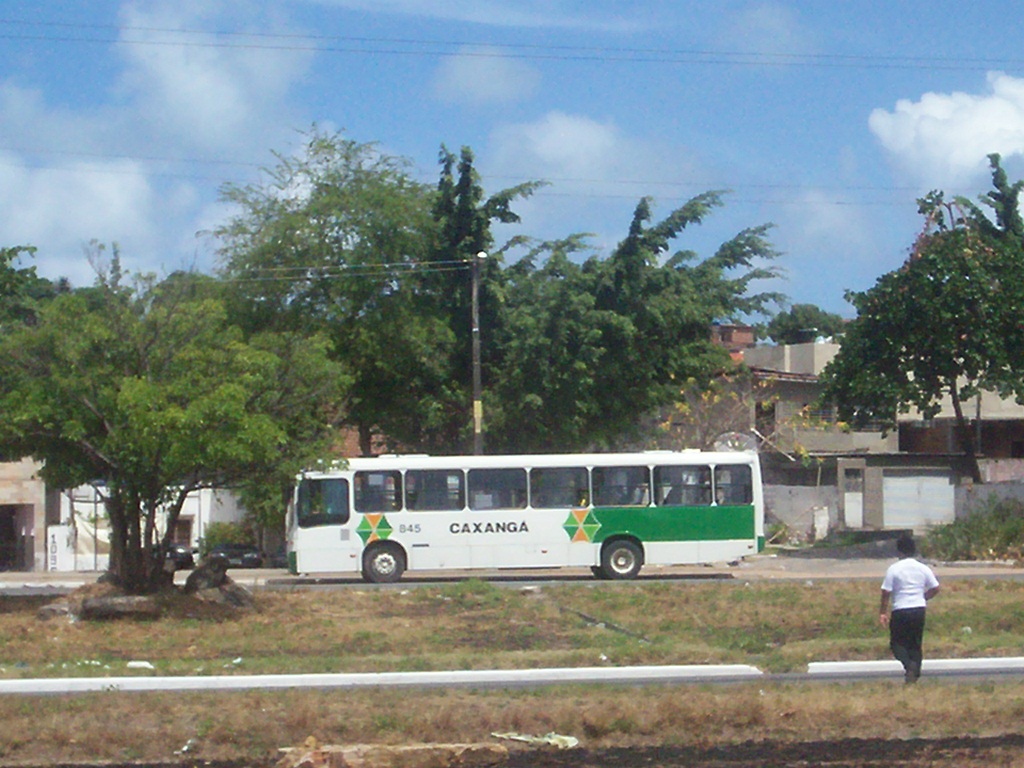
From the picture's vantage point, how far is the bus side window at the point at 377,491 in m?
27.1

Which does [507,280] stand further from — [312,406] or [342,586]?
[312,406]

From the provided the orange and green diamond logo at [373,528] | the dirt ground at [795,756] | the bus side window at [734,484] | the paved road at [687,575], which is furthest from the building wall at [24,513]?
the dirt ground at [795,756]

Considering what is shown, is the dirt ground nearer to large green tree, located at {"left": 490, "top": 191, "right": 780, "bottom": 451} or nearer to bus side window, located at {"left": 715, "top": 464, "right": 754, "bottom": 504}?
bus side window, located at {"left": 715, "top": 464, "right": 754, "bottom": 504}

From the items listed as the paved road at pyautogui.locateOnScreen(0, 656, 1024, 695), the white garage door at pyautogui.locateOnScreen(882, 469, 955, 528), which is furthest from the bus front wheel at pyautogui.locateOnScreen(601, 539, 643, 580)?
the white garage door at pyautogui.locateOnScreen(882, 469, 955, 528)

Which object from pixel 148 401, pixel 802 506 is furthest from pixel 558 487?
pixel 802 506

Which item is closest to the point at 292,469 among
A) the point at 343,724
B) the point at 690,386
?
the point at 343,724

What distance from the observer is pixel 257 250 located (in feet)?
120

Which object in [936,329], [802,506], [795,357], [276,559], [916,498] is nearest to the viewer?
[936,329]

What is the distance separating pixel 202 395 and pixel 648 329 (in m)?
19.2

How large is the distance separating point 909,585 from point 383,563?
1671 cm

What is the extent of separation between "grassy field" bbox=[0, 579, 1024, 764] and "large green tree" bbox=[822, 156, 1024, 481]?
11.0 m

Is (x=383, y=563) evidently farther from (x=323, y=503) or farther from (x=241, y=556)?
(x=241, y=556)

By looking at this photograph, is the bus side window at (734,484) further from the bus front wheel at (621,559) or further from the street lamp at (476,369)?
the street lamp at (476,369)

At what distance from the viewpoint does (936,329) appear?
3391cm
